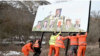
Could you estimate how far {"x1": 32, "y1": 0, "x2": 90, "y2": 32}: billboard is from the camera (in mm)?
7413

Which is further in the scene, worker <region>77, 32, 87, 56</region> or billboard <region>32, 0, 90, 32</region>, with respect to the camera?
billboard <region>32, 0, 90, 32</region>

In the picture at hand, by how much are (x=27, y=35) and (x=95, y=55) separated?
16893mm

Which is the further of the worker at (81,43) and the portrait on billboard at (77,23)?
the portrait on billboard at (77,23)

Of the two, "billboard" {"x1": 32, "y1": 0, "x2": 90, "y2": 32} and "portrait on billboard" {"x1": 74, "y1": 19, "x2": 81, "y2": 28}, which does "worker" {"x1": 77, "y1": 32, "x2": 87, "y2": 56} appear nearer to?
"billboard" {"x1": 32, "y1": 0, "x2": 90, "y2": 32}

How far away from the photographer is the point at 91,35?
19.7 meters

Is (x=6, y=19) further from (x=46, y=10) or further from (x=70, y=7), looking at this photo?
(x=70, y=7)

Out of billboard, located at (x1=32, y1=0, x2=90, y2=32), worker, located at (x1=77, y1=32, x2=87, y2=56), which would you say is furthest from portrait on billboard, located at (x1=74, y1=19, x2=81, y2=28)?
worker, located at (x1=77, y1=32, x2=87, y2=56)

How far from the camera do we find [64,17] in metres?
8.36

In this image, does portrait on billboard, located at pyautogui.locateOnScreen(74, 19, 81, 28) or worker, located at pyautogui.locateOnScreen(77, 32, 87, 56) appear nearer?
worker, located at pyautogui.locateOnScreen(77, 32, 87, 56)

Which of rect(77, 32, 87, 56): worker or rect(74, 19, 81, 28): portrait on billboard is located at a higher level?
rect(74, 19, 81, 28): portrait on billboard

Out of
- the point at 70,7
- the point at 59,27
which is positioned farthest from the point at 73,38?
the point at 70,7

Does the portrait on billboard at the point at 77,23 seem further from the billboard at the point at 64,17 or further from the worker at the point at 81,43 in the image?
the worker at the point at 81,43

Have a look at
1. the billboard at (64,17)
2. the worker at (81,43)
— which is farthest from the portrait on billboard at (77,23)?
the worker at (81,43)

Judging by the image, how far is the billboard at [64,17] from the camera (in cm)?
741
